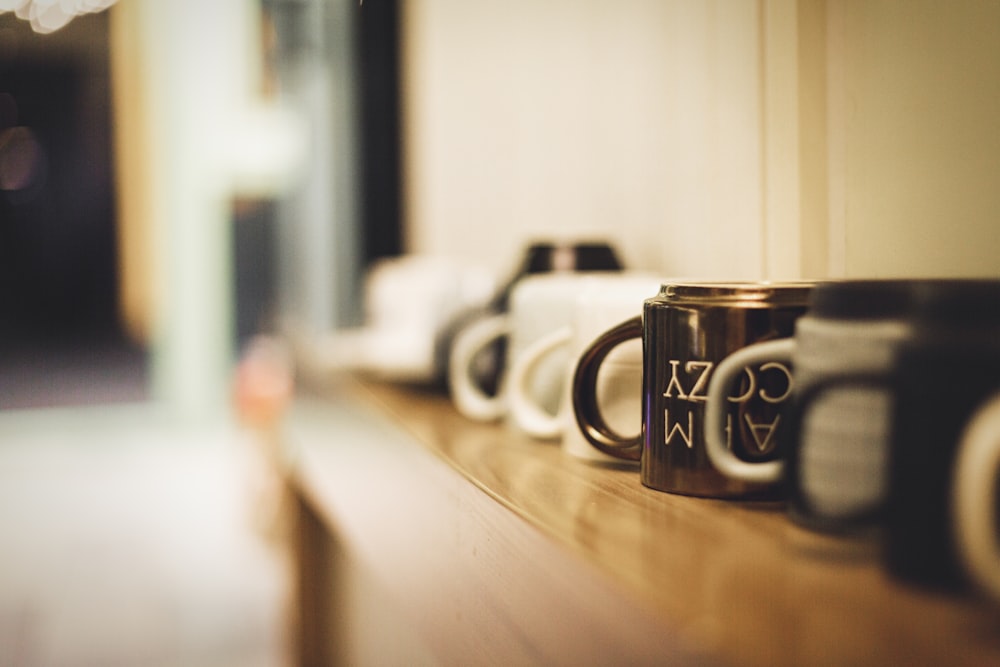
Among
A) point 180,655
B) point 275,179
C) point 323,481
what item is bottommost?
point 180,655

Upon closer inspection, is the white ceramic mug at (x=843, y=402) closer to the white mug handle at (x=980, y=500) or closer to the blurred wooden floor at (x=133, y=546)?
the white mug handle at (x=980, y=500)

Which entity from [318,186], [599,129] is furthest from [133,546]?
[599,129]

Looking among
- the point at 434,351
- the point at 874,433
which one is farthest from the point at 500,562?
the point at 434,351

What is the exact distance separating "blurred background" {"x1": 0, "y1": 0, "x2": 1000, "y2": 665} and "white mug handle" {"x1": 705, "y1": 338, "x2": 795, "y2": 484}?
19 cm

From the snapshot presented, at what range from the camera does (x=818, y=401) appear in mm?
497

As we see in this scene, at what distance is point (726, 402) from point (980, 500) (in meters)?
0.20

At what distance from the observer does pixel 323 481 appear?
1.52 meters

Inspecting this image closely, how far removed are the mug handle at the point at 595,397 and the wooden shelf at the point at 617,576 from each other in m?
0.02

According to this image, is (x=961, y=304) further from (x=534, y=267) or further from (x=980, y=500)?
(x=534, y=267)

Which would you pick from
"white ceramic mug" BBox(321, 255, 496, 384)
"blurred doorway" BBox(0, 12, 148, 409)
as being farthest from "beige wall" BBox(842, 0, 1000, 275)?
"blurred doorway" BBox(0, 12, 148, 409)

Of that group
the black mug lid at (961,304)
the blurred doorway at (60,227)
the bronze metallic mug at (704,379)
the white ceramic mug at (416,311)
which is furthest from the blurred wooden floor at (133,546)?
the black mug lid at (961,304)

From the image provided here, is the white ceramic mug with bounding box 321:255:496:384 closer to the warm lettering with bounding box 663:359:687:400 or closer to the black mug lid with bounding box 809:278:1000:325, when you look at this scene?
the warm lettering with bounding box 663:359:687:400

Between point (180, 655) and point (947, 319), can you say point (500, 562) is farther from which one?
point (180, 655)

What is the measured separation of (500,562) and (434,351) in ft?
2.17
